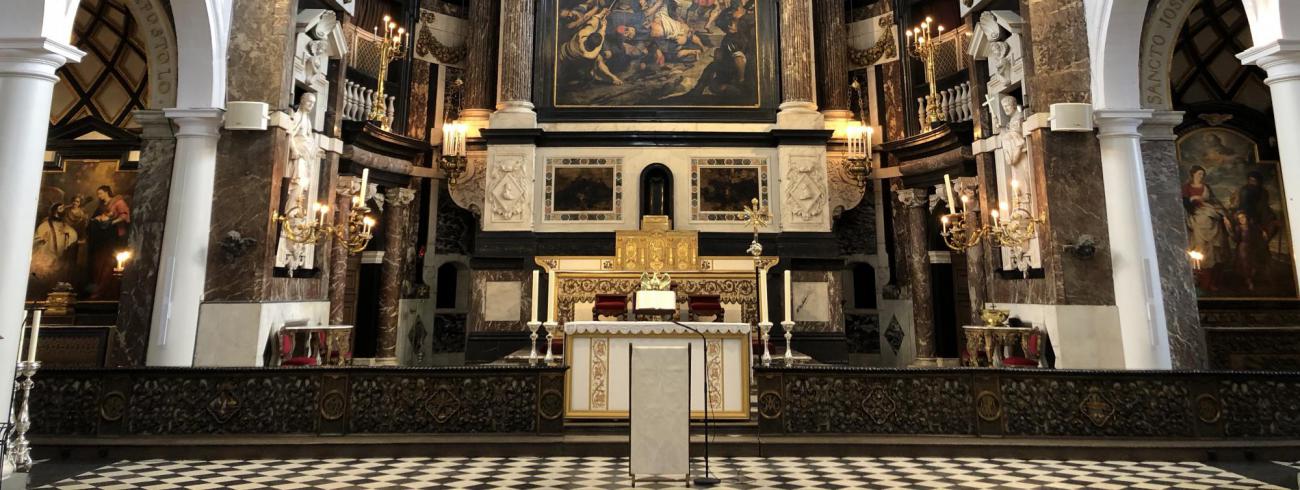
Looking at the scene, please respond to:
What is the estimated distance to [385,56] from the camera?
13477 millimetres

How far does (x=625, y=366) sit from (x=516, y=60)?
8398 mm

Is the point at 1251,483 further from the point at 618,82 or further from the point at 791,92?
the point at 618,82

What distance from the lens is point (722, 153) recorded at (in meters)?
13.6

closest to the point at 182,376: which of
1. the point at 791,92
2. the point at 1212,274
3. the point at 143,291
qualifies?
the point at 143,291

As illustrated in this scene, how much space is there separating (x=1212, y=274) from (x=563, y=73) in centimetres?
1229

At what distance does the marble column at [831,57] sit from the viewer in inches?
590

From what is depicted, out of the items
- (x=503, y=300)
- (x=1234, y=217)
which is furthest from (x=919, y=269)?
(x=503, y=300)

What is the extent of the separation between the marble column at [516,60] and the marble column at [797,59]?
17.4ft

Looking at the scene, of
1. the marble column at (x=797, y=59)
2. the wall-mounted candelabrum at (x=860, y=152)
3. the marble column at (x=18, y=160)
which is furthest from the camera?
the wall-mounted candelabrum at (x=860, y=152)

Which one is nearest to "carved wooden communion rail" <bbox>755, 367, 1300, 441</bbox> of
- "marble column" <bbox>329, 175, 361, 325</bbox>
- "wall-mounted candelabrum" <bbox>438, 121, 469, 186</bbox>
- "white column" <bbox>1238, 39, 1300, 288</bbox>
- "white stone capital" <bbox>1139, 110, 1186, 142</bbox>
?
"white column" <bbox>1238, 39, 1300, 288</bbox>

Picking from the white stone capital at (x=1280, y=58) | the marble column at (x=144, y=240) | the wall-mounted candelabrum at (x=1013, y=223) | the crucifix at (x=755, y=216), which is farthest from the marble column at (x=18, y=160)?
the white stone capital at (x=1280, y=58)

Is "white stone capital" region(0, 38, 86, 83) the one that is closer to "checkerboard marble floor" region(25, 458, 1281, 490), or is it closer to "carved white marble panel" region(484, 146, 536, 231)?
"checkerboard marble floor" region(25, 458, 1281, 490)

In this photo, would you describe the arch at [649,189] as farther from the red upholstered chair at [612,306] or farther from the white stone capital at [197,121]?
the white stone capital at [197,121]

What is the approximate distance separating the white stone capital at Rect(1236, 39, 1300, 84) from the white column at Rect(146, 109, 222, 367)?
39.4 ft
